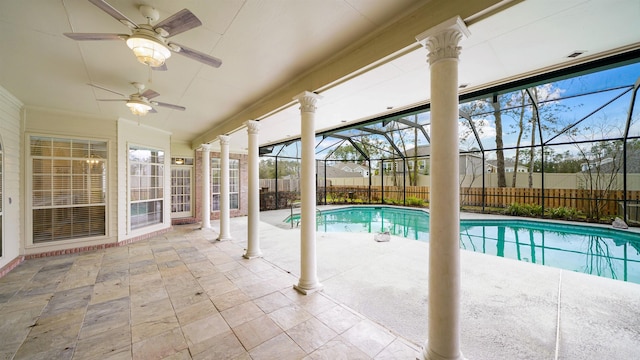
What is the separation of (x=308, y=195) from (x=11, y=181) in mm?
5603

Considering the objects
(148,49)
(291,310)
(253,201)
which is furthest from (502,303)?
(148,49)

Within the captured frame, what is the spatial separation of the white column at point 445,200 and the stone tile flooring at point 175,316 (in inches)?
18.1

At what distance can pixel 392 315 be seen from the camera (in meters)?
2.55

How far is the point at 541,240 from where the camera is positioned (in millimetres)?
6195

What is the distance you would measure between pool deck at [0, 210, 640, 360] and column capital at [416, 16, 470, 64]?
2555 millimetres

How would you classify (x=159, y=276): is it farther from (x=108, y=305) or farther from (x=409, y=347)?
(x=409, y=347)

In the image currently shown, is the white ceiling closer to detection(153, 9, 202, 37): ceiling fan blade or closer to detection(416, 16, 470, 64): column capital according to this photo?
detection(416, 16, 470, 64): column capital

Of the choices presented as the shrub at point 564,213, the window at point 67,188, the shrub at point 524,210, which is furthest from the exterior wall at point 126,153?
the shrub at point 564,213

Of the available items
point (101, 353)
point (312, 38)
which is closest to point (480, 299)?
point (312, 38)

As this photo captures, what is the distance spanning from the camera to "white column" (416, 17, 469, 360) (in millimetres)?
1737

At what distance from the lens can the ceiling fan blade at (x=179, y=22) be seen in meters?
1.62

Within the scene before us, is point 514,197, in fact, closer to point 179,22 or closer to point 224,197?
point 224,197

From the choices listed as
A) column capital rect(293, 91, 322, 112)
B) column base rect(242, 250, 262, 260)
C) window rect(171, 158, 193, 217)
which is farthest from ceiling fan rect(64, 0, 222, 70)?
window rect(171, 158, 193, 217)

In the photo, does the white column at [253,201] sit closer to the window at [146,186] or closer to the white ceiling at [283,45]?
the white ceiling at [283,45]
